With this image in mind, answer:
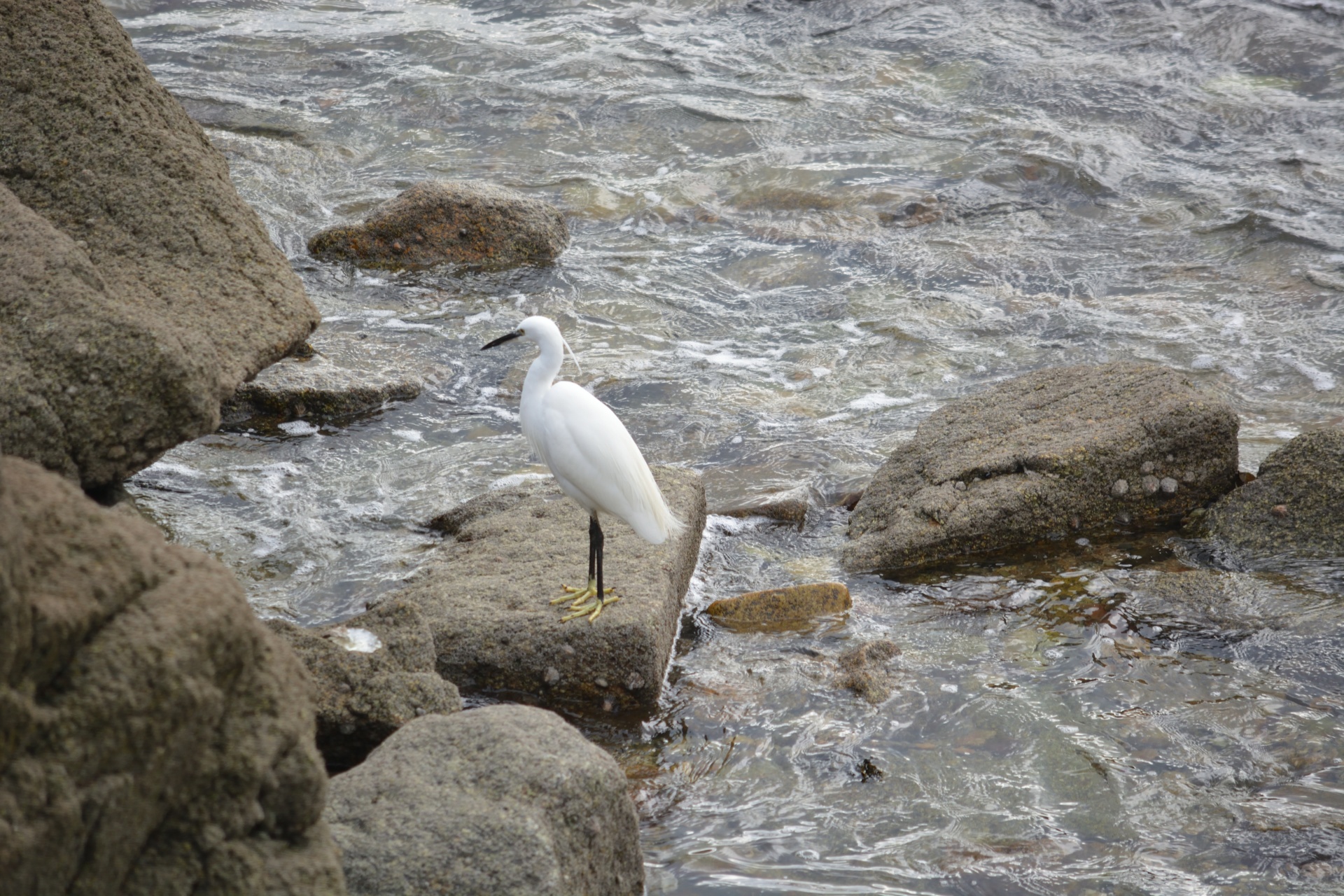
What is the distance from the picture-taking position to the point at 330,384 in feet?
19.7

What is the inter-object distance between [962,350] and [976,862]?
453 centimetres

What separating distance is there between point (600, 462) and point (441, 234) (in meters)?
4.34

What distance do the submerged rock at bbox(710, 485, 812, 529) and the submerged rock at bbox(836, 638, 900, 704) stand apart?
1.15m

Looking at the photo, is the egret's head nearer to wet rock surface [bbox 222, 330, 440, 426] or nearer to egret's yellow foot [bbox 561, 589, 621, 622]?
egret's yellow foot [bbox 561, 589, 621, 622]

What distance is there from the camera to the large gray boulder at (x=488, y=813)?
239 cm

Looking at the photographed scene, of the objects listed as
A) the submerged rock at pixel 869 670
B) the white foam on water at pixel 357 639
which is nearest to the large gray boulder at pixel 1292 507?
the submerged rock at pixel 869 670

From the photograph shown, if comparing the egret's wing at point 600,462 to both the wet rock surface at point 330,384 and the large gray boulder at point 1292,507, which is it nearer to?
the wet rock surface at point 330,384

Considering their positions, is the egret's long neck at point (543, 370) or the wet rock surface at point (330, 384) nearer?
the egret's long neck at point (543, 370)

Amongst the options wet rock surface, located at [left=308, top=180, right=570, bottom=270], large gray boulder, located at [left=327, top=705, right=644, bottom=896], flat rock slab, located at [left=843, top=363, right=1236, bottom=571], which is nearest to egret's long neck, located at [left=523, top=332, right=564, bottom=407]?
flat rock slab, located at [left=843, top=363, right=1236, bottom=571]

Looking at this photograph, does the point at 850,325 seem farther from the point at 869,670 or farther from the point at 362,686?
the point at 362,686

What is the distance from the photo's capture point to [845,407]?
657 centimetres

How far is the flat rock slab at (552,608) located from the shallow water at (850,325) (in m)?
0.18

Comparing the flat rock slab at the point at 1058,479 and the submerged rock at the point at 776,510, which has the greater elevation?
the flat rock slab at the point at 1058,479

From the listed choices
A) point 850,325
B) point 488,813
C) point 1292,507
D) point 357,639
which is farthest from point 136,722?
point 850,325
